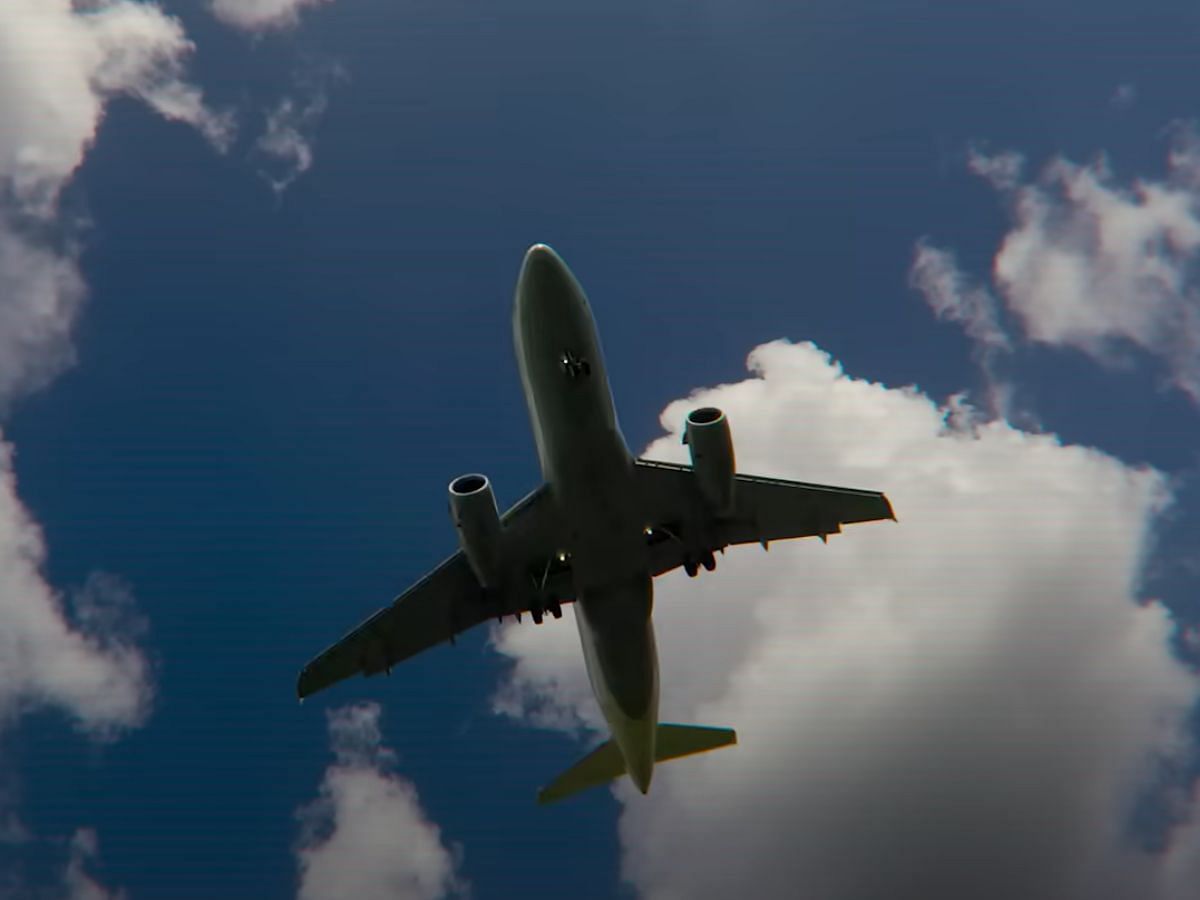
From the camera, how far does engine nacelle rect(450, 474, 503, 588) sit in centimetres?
2636

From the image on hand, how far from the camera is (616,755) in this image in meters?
32.9

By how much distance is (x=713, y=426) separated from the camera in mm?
26641

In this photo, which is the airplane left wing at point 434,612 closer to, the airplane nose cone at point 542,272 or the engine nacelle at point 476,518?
the engine nacelle at point 476,518

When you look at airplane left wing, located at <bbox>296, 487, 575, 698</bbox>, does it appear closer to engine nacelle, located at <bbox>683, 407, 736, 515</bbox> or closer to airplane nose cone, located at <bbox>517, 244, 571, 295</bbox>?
engine nacelle, located at <bbox>683, 407, 736, 515</bbox>

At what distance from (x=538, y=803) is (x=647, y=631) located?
361 inches

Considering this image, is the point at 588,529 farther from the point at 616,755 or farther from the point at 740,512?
the point at 616,755

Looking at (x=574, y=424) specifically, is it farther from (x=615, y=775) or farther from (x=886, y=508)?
(x=615, y=775)

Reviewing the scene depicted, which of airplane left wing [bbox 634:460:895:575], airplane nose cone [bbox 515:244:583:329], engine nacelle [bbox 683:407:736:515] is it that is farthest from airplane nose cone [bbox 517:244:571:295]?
airplane left wing [bbox 634:460:895:575]

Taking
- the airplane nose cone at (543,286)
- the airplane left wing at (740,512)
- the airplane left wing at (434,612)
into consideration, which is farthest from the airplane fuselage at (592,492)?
the airplane left wing at (434,612)

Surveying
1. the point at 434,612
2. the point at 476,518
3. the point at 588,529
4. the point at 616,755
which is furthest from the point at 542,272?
the point at 616,755

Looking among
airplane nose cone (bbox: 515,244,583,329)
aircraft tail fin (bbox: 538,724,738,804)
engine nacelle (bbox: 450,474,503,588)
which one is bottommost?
aircraft tail fin (bbox: 538,724,738,804)

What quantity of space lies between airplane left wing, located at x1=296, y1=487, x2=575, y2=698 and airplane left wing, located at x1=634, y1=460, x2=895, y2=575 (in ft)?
Answer: 12.1

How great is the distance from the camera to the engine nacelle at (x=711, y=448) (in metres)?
26.7

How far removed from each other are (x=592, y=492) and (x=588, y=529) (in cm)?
151
